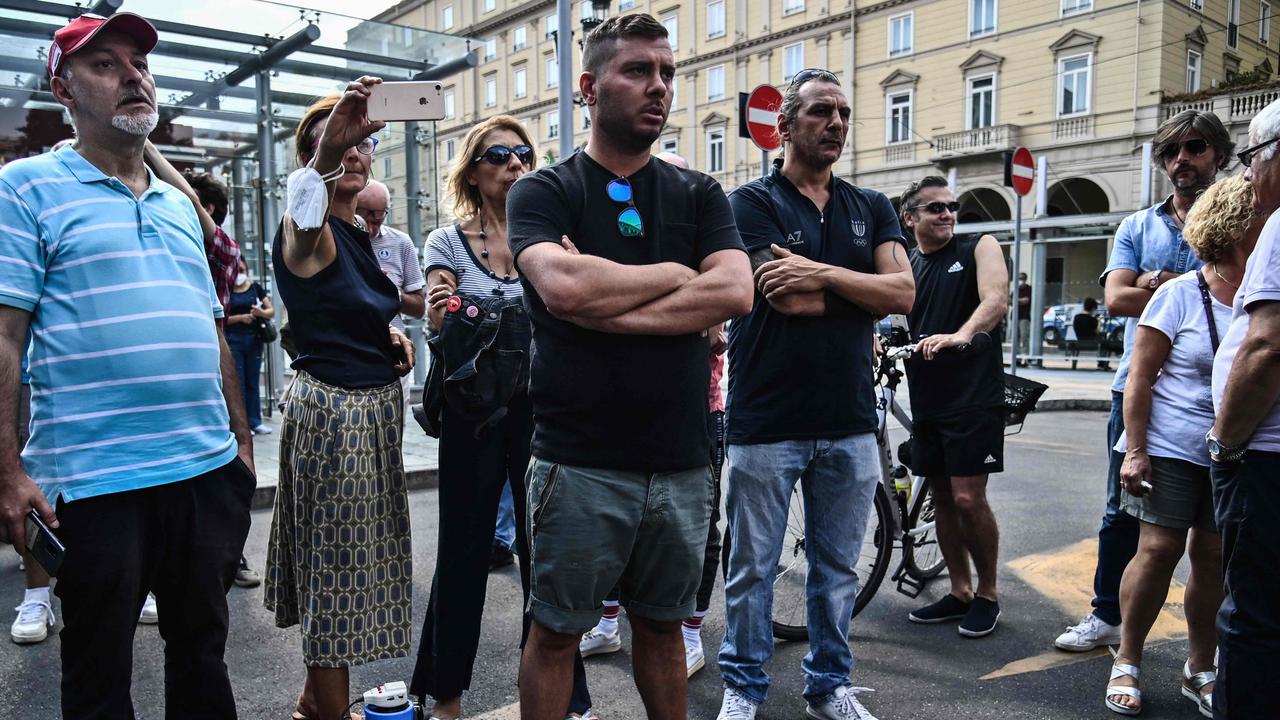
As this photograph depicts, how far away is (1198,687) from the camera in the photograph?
317cm

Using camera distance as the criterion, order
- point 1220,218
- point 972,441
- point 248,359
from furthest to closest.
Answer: point 248,359
point 972,441
point 1220,218

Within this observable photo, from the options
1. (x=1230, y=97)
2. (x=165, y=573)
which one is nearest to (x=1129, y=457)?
(x=165, y=573)

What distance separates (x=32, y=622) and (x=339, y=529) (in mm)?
2064

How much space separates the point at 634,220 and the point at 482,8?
50417 millimetres

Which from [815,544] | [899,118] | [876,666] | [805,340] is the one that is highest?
[899,118]

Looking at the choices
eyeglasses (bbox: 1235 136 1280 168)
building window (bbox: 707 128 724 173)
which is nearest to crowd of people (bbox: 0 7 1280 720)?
eyeglasses (bbox: 1235 136 1280 168)

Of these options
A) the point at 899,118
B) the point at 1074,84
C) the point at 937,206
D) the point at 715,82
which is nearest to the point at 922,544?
the point at 937,206

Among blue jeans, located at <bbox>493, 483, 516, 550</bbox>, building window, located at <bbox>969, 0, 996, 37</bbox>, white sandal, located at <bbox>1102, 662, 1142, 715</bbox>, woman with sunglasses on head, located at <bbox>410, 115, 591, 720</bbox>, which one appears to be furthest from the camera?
building window, located at <bbox>969, 0, 996, 37</bbox>

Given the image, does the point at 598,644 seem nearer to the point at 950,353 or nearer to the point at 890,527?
the point at 890,527

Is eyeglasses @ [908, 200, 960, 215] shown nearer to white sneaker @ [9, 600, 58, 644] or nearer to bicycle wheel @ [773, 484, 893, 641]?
bicycle wheel @ [773, 484, 893, 641]

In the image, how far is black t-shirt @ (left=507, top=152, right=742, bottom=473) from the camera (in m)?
2.16

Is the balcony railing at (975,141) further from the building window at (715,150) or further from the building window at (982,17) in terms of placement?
the building window at (715,150)

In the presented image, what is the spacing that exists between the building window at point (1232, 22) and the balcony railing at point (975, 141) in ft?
22.4

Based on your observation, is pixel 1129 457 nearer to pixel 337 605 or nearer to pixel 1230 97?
pixel 337 605
